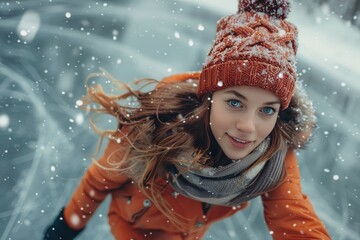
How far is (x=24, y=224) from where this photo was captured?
5.69ft

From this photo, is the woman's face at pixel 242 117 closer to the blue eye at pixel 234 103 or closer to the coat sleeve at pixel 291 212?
the blue eye at pixel 234 103

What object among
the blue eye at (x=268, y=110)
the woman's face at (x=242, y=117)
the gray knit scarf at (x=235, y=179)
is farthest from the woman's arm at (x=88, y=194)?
the blue eye at (x=268, y=110)

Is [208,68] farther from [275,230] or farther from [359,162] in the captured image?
[359,162]

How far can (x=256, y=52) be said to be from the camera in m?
1.06

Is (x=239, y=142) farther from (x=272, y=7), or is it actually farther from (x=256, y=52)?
(x=272, y=7)

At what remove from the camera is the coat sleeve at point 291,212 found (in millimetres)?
1188

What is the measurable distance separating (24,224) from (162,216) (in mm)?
627

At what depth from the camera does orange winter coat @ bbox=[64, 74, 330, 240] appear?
125cm

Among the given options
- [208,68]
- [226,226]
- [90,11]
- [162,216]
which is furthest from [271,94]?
[90,11]

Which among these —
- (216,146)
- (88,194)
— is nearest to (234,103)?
(216,146)

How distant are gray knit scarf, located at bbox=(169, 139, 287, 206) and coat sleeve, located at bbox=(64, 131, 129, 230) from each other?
0.64 feet

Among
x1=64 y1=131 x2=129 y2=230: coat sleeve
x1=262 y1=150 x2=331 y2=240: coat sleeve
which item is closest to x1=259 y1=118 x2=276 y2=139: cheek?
x1=262 y1=150 x2=331 y2=240: coat sleeve

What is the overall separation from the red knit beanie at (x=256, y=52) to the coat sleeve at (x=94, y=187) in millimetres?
376

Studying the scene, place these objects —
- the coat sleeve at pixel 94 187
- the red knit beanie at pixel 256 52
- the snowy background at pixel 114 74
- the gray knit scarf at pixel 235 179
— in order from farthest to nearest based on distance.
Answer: the snowy background at pixel 114 74 → the coat sleeve at pixel 94 187 → the gray knit scarf at pixel 235 179 → the red knit beanie at pixel 256 52
